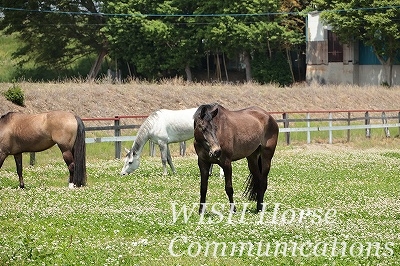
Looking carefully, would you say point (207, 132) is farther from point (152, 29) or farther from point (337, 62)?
point (337, 62)

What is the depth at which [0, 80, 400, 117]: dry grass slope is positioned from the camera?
4622 centimetres

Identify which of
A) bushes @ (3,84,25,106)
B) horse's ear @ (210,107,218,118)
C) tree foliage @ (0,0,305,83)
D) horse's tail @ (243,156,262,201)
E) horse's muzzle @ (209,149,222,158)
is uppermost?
tree foliage @ (0,0,305,83)

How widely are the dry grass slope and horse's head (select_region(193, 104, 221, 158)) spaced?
87.2ft

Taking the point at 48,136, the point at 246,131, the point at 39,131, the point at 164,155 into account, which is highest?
the point at 246,131

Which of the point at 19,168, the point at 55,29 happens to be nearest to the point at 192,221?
the point at 19,168

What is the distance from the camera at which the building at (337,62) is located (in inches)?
2884

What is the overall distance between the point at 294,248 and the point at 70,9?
61910 millimetres

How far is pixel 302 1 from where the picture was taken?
76750 millimetres

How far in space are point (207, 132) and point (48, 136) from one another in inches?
290

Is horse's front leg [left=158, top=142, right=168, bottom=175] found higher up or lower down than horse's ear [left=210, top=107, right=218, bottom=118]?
lower down

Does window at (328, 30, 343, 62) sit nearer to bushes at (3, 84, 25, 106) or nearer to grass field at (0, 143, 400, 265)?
bushes at (3, 84, 25, 106)

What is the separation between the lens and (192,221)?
52.9ft

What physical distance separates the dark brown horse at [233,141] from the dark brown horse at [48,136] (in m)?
5.19

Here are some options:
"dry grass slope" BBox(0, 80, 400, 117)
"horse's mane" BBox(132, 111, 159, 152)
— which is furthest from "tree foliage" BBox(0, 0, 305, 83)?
"horse's mane" BBox(132, 111, 159, 152)
